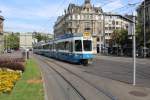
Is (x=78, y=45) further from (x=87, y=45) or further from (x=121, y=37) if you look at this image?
(x=121, y=37)

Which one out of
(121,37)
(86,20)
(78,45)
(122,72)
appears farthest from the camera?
(86,20)

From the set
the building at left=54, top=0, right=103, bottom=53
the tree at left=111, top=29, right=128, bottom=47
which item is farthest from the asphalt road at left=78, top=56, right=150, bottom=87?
the building at left=54, top=0, right=103, bottom=53

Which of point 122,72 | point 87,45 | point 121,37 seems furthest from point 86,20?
point 122,72

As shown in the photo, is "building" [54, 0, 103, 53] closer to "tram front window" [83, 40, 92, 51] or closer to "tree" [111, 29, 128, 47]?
"tree" [111, 29, 128, 47]

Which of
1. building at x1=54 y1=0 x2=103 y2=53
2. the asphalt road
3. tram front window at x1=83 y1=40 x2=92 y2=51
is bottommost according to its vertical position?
the asphalt road

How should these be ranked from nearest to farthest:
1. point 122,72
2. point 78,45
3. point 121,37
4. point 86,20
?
point 122,72 → point 78,45 → point 121,37 → point 86,20

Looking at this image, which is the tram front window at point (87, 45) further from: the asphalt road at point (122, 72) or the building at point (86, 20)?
the building at point (86, 20)

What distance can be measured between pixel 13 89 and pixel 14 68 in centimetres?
1176

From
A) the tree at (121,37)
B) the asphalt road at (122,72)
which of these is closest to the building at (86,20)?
the tree at (121,37)

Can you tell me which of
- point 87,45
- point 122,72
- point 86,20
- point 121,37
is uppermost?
point 86,20

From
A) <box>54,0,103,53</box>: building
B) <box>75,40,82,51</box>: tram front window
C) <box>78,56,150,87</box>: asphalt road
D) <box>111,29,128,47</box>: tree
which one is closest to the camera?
<box>78,56,150,87</box>: asphalt road

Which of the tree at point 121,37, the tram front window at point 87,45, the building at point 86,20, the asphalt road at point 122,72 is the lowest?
the asphalt road at point 122,72

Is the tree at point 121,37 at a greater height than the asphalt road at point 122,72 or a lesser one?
greater

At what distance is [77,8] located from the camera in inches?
5763
